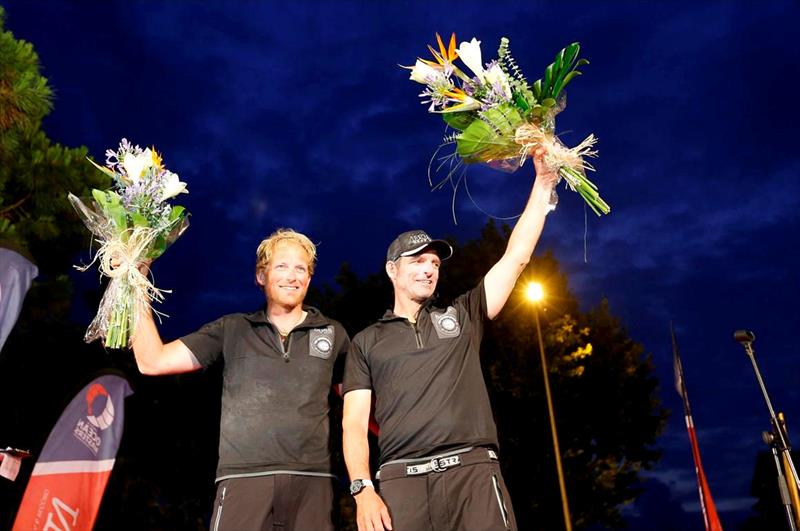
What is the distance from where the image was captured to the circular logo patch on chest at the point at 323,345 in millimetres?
4551

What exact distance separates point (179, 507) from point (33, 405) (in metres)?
5.43

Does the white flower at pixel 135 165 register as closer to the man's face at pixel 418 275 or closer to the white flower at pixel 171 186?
the white flower at pixel 171 186

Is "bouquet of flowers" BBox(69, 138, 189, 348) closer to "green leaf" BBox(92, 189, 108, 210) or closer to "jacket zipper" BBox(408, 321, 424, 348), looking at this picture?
"green leaf" BBox(92, 189, 108, 210)

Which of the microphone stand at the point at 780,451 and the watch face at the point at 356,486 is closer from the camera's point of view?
the watch face at the point at 356,486

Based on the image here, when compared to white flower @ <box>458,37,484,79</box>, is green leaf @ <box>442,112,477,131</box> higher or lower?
lower

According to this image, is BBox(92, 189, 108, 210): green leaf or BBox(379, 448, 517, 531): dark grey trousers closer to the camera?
BBox(379, 448, 517, 531): dark grey trousers

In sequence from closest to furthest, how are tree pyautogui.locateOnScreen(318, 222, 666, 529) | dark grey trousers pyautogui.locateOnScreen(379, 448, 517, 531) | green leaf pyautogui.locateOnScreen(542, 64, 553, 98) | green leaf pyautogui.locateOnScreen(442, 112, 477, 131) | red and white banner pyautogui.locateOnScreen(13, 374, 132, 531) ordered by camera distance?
dark grey trousers pyautogui.locateOnScreen(379, 448, 517, 531) → green leaf pyautogui.locateOnScreen(542, 64, 553, 98) → green leaf pyautogui.locateOnScreen(442, 112, 477, 131) → red and white banner pyautogui.locateOnScreen(13, 374, 132, 531) → tree pyautogui.locateOnScreen(318, 222, 666, 529)

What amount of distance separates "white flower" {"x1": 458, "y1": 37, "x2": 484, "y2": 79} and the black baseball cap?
3.55 ft

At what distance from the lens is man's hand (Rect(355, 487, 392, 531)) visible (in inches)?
148

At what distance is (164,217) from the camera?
177 inches

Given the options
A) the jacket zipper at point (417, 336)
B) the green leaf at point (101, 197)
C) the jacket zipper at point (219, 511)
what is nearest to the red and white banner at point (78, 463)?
the jacket zipper at point (219, 511)

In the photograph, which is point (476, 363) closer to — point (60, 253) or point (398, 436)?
point (398, 436)

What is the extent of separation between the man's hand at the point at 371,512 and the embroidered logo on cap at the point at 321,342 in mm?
964

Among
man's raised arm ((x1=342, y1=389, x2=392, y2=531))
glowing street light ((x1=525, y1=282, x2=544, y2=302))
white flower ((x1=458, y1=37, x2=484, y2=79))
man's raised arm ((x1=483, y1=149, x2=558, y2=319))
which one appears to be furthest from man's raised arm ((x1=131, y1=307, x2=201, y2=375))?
glowing street light ((x1=525, y1=282, x2=544, y2=302))
